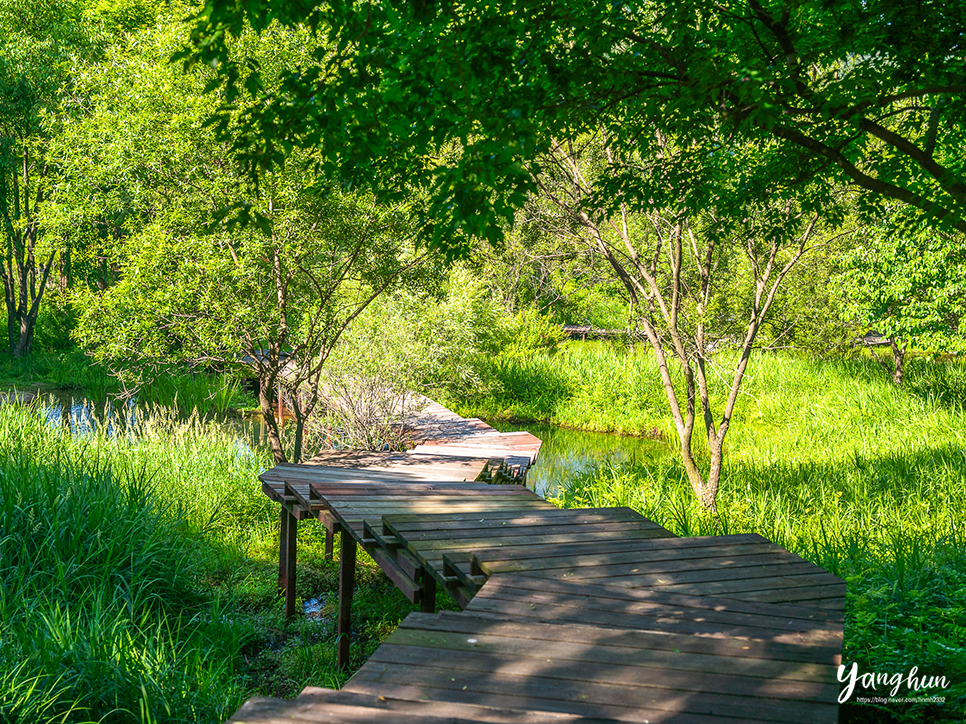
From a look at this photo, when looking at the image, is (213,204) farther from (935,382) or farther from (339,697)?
(935,382)

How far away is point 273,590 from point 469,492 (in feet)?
6.96

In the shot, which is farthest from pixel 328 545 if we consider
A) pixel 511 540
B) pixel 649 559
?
pixel 649 559

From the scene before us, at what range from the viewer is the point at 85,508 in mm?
5305

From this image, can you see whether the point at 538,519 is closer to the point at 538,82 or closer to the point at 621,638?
the point at 621,638

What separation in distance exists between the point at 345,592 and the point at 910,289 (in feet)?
33.5

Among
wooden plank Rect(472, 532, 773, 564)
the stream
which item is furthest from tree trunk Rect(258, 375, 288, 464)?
wooden plank Rect(472, 532, 773, 564)

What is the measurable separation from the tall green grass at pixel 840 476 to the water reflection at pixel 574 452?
1.81 ft

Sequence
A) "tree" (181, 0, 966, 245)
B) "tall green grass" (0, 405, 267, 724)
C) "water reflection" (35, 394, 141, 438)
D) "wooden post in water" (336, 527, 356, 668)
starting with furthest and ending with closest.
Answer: "water reflection" (35, 394, 141, 438)
"wooden post in water" (336, 527, 356, 668)
"tall green grass" (0, 405, 267, 724)
"tree" (181, 0, 966, 245)

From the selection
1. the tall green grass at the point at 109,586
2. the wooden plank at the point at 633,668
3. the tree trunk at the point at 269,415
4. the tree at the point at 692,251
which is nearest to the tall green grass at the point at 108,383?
the tree trunk at the point at 269,415

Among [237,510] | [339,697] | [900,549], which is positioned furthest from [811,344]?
[339,697]

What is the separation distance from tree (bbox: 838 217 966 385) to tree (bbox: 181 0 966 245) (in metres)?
7.13

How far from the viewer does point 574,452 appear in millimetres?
13602

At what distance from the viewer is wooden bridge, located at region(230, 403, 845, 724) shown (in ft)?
7.43

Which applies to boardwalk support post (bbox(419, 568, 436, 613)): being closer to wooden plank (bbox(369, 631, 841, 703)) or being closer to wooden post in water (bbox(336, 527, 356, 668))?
wooden post in water (bbox(336, 527, 356, 668))
